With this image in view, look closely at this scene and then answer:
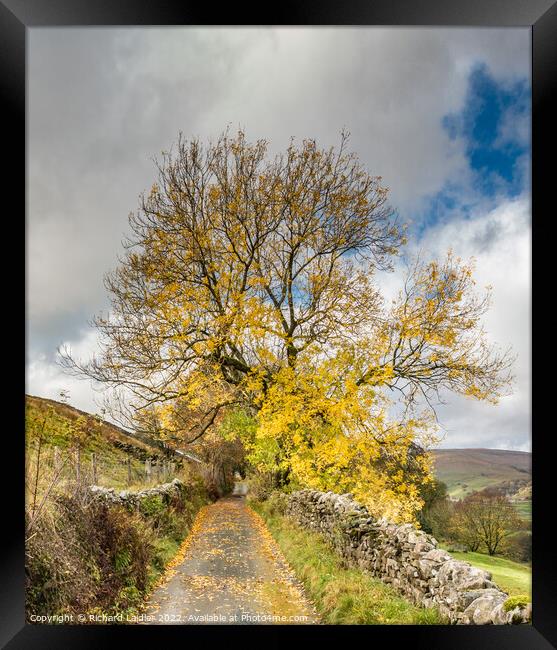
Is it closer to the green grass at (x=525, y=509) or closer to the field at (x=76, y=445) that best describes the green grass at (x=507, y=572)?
the green grass at (x=525, y=509)

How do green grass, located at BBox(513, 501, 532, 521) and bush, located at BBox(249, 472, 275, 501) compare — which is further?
bush, located at BBox(249, 472, 275, 501)

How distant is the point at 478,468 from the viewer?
4.61m

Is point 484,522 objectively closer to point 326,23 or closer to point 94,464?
point 94,464

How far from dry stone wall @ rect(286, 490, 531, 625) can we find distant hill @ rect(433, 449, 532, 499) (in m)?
0.88

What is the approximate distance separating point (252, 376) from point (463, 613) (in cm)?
342

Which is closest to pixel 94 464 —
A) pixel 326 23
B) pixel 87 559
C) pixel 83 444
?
pixel 83 444

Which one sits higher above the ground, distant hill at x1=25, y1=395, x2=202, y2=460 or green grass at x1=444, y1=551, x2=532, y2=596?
distant hill at x1=25, y1=395, x2=202, y2=460

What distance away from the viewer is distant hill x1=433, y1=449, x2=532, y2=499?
12.5 ft

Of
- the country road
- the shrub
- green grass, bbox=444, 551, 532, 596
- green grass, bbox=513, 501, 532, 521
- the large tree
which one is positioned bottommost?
the country road

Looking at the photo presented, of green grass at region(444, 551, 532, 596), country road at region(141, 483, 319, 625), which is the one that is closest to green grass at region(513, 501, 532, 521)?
green grass at region(444, 551, 532, 596)

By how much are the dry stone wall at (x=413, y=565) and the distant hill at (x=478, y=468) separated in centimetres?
88

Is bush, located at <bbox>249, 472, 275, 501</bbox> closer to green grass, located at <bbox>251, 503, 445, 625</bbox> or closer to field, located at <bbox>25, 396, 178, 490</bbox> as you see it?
green grass, located at <bbox>251, 503, 445, 625</bbox>

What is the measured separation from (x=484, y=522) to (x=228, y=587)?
3257 mm
